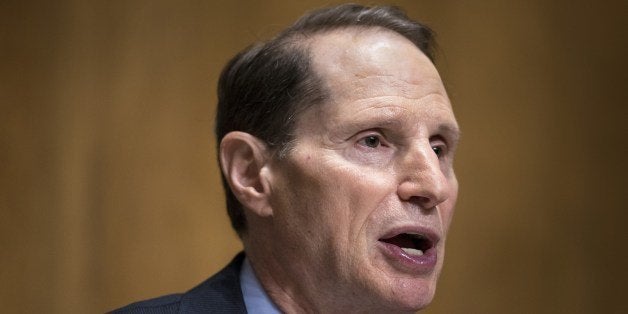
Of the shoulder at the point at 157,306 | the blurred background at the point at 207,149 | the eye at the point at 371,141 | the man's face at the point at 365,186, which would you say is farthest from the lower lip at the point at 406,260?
the blurred background at the point at 207,149

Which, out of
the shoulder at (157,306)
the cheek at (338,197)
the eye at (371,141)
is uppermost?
the eye at (371,141)

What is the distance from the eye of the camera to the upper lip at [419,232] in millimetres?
1438

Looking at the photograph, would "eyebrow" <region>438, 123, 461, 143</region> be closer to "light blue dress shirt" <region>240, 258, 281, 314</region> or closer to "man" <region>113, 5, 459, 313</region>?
"man" <region>113, 5, 459, 313</region>

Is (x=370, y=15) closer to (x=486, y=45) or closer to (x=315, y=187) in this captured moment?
(x=315, y=187)

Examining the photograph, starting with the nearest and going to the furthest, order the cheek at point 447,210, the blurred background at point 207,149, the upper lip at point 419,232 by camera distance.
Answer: the upper lip at point 419,232 → the cheek at point 447,210 → the blurred background at point 207,149

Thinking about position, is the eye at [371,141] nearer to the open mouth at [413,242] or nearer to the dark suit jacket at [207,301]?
the open mouth at [413,242]

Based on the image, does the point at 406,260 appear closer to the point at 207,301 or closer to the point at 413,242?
the point at 413,242

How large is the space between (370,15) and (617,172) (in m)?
1.05

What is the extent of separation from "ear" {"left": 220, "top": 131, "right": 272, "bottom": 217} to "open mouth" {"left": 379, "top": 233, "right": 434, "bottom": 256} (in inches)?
8.8

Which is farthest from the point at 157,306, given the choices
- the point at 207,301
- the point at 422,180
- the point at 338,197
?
the point at 422,180

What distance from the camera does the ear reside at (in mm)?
1548

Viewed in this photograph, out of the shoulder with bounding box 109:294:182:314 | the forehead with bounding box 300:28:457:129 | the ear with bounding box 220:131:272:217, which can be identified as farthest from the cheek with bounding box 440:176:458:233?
the shoulder with bounding box 109:294:182:314

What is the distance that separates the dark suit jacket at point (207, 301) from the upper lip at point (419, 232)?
30cm

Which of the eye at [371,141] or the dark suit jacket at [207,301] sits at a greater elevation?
the eye at [371,141]
